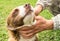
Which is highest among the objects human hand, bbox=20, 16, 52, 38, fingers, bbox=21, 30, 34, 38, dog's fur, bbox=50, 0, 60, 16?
dog's fur, bbox=50, 0, 60, 16

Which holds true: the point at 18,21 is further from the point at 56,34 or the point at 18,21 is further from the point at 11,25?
the point at 56,34

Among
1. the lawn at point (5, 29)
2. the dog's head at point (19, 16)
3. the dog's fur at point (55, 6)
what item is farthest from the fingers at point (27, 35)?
the lawn at point (5, 29)

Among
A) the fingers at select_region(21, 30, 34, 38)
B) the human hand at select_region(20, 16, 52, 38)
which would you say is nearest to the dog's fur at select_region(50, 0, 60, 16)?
the human hand at select_region(20, 16, 52, 38)

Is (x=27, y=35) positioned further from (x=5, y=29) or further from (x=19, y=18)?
(x=5, y=29)

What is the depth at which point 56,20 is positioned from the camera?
2385 mm

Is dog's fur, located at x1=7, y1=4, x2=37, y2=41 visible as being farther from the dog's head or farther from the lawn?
the lawn

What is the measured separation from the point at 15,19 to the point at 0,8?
3.06 m

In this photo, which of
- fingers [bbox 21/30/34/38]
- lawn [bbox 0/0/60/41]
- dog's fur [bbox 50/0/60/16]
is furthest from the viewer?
lawn [bbox 0/0/60/41]

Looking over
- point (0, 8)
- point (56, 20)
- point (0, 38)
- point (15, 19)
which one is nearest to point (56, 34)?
point (0, 38)

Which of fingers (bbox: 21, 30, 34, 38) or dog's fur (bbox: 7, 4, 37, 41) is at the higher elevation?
dog's fur (bbox: 7, 4, 37, 41)

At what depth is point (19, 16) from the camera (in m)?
2.24

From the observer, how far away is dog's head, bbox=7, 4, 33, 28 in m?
2.23

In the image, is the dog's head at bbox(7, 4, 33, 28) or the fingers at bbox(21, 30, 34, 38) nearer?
the dog's head at bbox(7, 4, 33, 28)

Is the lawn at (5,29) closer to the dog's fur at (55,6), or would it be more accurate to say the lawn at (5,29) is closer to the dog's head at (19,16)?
the dog's fur at (55,6)
